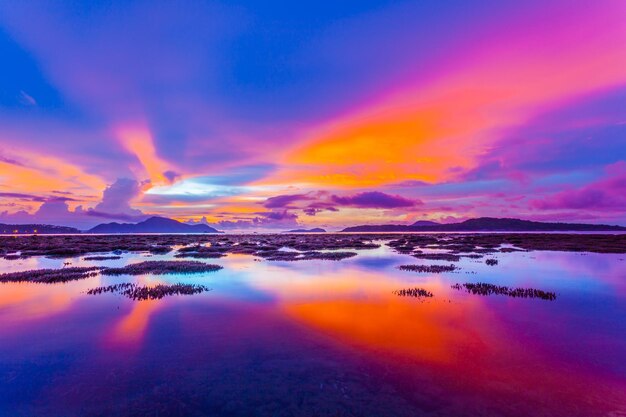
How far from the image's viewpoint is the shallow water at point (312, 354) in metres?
8.22

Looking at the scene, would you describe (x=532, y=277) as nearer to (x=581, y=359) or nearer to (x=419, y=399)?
(x=581, y=359)

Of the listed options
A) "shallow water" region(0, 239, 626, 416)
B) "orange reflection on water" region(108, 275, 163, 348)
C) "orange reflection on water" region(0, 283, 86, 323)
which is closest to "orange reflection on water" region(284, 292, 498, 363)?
"shallow water" region(0, 239, 626, 416)

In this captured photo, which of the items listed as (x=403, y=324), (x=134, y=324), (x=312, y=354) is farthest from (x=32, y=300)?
(x=403, y=324)

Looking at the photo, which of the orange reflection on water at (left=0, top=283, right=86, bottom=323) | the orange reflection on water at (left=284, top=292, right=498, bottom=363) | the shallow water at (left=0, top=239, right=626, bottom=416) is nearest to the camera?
the shallow water at (left=0, top=239, right=626, bottom=416)

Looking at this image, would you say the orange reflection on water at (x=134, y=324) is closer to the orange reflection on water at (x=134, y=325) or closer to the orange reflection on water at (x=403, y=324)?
the orange reflection on water at (x=134, y=325)

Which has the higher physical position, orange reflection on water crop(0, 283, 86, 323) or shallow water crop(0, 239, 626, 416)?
orange reflection on water crop(0, 283, 86, 323)

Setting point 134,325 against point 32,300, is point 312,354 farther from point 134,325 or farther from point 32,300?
point 32,300

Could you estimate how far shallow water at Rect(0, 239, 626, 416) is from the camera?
8219 mm

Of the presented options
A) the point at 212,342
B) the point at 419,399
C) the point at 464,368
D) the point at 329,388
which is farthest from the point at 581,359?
the point at 212,342

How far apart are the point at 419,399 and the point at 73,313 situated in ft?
54.3

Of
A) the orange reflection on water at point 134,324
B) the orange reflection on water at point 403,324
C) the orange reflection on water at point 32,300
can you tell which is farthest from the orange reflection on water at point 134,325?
the orange reflection on water at point 403,324

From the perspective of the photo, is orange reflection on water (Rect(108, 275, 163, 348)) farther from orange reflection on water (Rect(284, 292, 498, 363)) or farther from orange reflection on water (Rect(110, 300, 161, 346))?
orange reflection on water (Rect(284, 292, 498, 363))

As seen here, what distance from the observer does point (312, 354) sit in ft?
37.1

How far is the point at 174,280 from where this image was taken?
2611cm
